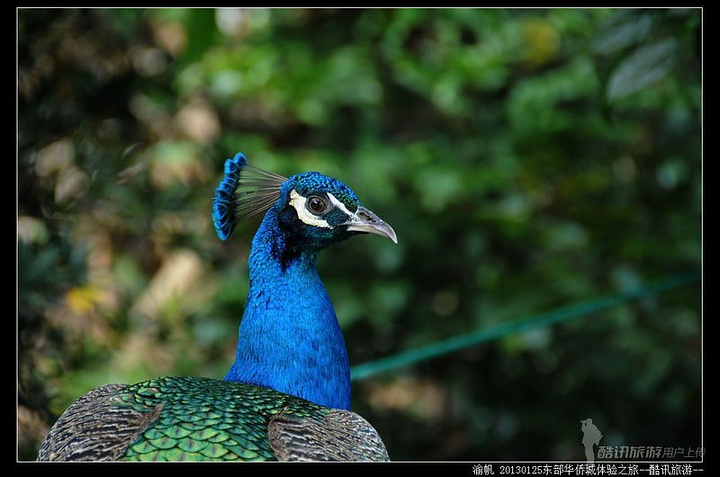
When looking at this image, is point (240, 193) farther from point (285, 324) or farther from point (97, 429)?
point (97, 429)

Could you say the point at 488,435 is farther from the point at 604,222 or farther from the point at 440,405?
the point at 604,222

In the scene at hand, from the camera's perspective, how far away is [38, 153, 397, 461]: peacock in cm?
72

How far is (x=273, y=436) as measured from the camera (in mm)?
738

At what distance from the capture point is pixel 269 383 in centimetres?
77

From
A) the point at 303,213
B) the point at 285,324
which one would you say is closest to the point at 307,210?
the point at 303,213

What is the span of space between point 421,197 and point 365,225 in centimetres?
157

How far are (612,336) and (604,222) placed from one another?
0.47 metres

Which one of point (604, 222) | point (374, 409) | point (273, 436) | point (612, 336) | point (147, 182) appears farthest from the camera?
point (612, 336)

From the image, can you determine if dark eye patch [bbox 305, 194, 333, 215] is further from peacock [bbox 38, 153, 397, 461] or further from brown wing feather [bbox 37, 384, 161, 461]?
brown wing feather [bbox 37, 384, 161, 461]

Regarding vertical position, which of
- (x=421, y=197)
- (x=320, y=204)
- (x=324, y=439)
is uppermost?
(x=421, y=197)

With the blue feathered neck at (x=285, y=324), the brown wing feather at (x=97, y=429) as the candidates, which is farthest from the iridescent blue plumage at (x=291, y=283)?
the brown wing feather at (x=97, y=429)

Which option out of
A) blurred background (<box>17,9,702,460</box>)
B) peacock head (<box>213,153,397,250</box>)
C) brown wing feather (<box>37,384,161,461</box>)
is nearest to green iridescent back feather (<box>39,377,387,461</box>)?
brown wing feather (<box>37,384,161,461</box>)

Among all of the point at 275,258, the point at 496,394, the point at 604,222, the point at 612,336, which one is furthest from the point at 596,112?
the point at 275,258

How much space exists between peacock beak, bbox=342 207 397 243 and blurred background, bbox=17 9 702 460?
1.05m
